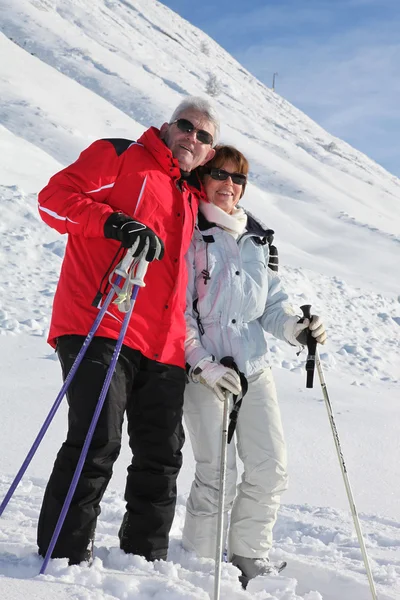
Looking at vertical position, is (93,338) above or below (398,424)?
above

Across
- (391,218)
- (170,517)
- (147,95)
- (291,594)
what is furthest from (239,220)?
(147,95)

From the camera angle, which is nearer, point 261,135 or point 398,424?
point 398,424

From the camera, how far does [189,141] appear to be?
10.0 ft

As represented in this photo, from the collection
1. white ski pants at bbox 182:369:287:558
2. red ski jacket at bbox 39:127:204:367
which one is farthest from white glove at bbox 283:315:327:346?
red ski jacket at bbox 39:127:204:367

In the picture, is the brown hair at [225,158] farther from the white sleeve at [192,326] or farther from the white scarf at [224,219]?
the white sleeve at [192,326]

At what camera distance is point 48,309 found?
24.5ft

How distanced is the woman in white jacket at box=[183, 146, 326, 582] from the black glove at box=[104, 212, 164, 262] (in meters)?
0.56

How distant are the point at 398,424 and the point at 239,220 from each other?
147 inches

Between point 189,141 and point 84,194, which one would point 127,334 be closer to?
point 84,194

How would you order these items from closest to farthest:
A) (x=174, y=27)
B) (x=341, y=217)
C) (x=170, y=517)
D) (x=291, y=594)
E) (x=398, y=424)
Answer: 1. (x=291, y=594)
2. (x=170, y=517)
3. (x=398, y=424)
4. (x=341, y=217)
5. (x=174, y=27)

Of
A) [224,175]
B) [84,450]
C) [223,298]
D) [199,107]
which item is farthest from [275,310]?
[84,450]

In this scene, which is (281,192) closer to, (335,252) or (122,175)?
(335,252)

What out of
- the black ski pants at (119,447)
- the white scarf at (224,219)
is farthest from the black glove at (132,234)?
the white scarf at (224,219)

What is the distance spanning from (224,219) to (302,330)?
0.72 metres
